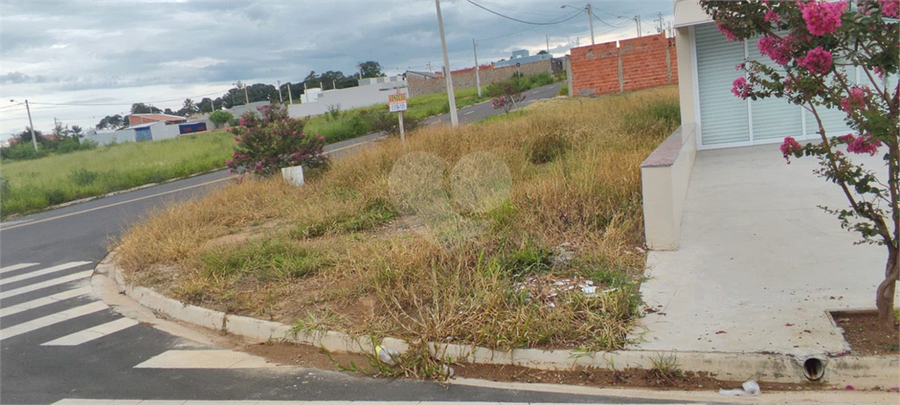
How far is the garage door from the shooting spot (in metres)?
13.3

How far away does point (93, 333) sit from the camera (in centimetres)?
701

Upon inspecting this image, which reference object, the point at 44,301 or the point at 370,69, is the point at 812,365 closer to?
the point at 44,301

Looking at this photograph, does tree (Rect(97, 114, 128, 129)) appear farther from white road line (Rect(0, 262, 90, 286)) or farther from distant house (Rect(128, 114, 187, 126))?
white road line (Rect(0, 262, 90, 286))

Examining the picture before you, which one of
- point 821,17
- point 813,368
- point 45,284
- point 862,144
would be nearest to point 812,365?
point 813,368

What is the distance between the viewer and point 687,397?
4477 millimetres

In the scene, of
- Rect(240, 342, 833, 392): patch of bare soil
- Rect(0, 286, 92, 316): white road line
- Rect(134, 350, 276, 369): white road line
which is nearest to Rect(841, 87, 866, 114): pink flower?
Rect(240, 342, 833, 392): patch of bare soil

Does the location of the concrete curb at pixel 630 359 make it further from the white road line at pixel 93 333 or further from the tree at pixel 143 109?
the tree at pixel 143 109

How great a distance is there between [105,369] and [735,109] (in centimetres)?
1177

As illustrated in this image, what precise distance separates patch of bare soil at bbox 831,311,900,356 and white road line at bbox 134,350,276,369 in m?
4.25

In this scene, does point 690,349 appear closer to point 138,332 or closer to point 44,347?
point 138,332

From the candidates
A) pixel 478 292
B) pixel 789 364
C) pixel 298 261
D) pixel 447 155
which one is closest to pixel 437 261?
pixel 478 292

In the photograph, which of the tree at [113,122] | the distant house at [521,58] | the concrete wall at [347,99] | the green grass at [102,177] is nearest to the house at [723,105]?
the green grass at [102,177]

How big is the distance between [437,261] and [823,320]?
3324 mm

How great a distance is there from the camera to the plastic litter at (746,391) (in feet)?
14.6
